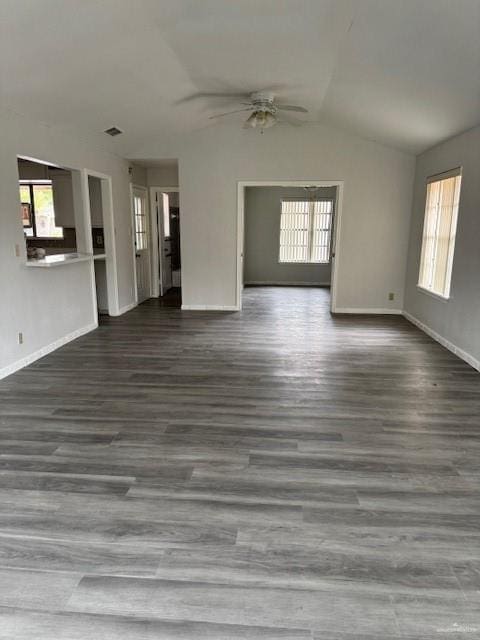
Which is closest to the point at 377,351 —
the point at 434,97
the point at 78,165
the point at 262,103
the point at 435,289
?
the point at 435,289

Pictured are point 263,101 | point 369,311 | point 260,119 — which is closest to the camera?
point 260,119

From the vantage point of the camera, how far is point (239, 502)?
2275mm

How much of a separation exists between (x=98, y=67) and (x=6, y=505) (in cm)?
368

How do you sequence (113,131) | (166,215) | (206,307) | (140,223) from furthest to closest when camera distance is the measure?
(166,215)
(140,223)
(206,307)
(113,131)

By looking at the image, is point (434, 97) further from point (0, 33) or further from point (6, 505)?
point (6, 505)

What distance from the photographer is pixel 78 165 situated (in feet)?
17.8

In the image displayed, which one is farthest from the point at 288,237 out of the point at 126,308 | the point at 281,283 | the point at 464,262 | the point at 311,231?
the point at 464,262

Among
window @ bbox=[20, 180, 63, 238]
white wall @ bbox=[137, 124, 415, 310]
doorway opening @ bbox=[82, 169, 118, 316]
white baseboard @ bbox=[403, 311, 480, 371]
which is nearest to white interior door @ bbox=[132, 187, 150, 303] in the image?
doorway opening @ bbox=[82, 169, 118, 316]

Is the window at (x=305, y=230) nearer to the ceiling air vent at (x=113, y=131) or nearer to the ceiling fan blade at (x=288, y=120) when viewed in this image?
the ceiling fan blade at (x=288, y=120)

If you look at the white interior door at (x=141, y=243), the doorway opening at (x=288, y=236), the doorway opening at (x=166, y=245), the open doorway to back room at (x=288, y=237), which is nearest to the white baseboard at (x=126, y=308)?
the white interior door at (x=141, y=243)

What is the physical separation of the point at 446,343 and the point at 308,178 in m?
3.36

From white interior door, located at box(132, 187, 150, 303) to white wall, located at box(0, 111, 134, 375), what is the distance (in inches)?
56.8

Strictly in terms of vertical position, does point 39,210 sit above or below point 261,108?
below

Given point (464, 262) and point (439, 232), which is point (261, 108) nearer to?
point (439, 232)
